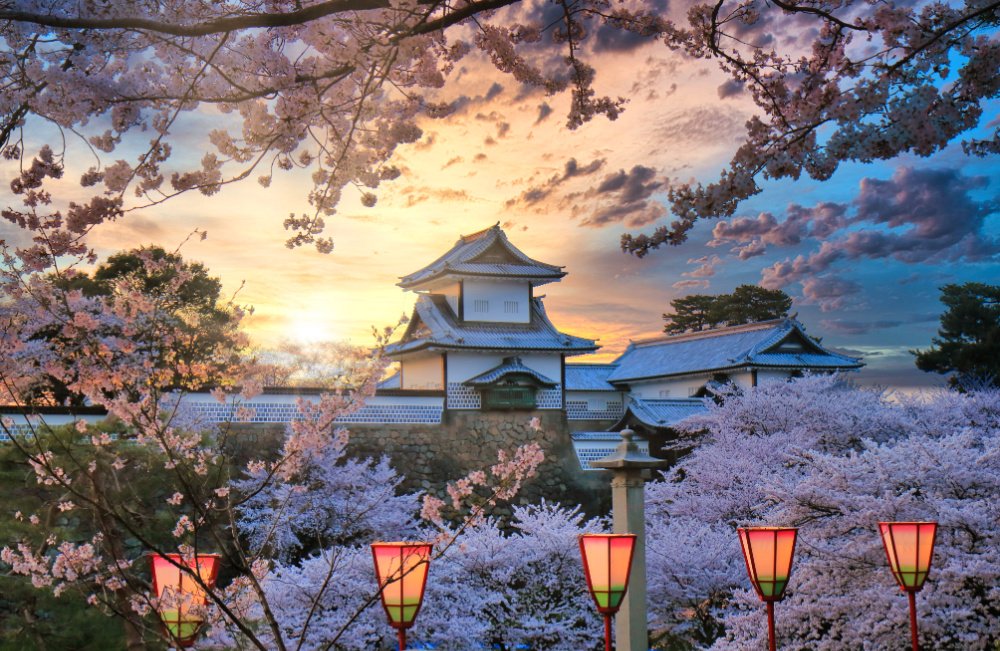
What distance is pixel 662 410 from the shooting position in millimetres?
22688

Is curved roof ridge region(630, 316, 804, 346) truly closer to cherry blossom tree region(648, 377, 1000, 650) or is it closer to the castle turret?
the castle turret

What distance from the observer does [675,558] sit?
1080 centimetres

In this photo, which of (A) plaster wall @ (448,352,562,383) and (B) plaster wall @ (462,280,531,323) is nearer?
(A) plaster wall @ (448,352,562,383)

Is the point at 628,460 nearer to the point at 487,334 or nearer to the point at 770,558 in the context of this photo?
the point at 770,558

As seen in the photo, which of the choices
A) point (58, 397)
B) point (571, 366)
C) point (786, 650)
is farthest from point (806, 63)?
point (571, 366)

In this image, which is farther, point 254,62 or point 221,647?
point 221,647

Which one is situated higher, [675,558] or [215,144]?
[215,144]

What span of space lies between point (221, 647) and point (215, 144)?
5.99m

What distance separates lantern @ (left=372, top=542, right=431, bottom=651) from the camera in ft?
17.5

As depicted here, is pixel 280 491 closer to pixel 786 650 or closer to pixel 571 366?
pixel 786 650

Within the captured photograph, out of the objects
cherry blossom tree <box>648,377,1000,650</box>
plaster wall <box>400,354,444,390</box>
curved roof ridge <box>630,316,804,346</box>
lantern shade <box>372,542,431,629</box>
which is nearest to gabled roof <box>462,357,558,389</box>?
plaster wall <box>400,354,444,390</box>

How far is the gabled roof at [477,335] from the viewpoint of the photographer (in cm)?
2103

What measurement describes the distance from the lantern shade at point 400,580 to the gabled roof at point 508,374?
15.1m

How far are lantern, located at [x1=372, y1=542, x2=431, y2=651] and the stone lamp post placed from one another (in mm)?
2310
